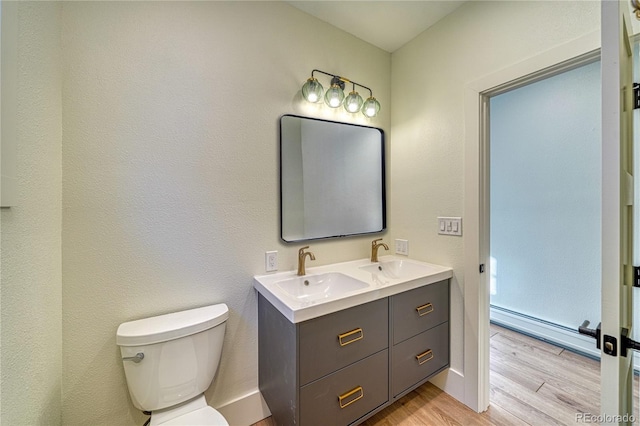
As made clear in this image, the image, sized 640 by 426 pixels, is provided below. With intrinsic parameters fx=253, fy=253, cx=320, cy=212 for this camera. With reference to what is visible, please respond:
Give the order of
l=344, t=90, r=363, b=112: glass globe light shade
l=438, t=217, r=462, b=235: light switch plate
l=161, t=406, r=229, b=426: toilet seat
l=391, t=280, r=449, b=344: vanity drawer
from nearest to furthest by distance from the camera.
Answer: l=161, t=406, r=229, b=426: toilet seat, l=391, t=280, r=449, b=344: vanity drawer, l=438, t=217, r=462, b=235: light switch plate, l=344, t=90, r=363, b=112: glass globe light shade

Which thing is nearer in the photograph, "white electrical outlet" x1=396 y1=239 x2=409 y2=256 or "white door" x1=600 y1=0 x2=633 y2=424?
"white door" x1=600 y1=0 x2=633 y2=424

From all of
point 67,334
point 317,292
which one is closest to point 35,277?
point 67,334

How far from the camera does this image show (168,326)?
3.67ft

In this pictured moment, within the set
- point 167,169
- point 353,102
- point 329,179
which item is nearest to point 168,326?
point 167,169

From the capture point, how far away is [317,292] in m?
1.58

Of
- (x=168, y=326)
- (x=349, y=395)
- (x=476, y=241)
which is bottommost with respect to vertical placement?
(x=349, y=395)

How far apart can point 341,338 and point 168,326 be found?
2.56ft

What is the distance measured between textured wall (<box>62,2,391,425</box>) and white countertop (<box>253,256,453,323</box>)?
0.16 metres

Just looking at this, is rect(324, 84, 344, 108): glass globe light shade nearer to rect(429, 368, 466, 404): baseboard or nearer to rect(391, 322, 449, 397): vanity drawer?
rect(391, 322, 449, 397): vanity drawer

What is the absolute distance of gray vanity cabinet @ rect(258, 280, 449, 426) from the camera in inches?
43.9

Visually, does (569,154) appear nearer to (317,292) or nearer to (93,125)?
(317,292)

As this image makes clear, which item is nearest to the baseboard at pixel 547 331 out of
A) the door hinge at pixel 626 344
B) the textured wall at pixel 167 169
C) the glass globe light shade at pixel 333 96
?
the door hinge at pixel 626 344

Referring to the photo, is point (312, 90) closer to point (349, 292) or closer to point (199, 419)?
point (349, 292)

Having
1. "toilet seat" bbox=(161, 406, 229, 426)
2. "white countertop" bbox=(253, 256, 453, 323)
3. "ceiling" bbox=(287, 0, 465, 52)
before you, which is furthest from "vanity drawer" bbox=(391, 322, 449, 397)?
"ceiling" bbox=(287, 0, 465, 52)
